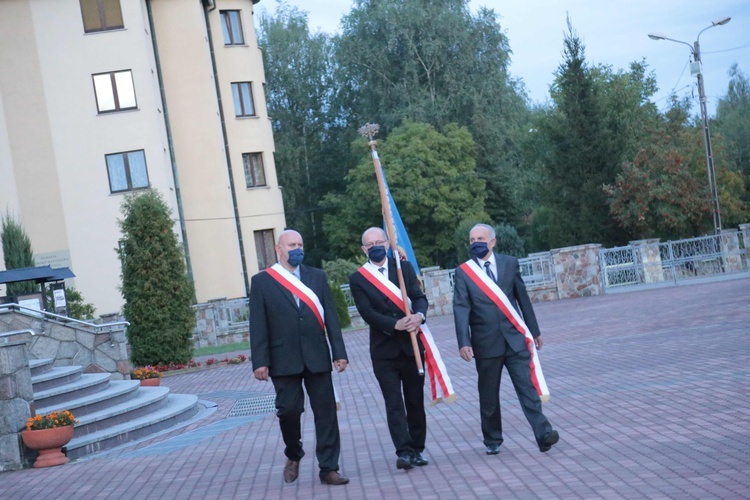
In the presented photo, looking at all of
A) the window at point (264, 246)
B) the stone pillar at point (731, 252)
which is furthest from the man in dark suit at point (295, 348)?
the window at point (264, 246)

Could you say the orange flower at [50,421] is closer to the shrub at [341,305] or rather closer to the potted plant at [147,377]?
the potted plant at [147,377]

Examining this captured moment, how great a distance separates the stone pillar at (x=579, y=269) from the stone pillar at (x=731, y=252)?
16.1ft

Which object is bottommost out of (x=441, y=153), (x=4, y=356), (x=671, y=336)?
(x=671, y=336)

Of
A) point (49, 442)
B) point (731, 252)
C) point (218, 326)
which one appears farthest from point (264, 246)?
point (49, 442)

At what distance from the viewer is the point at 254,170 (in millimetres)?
43031

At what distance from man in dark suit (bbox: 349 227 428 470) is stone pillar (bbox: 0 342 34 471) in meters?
4.60

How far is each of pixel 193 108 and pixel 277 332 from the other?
33370 mm

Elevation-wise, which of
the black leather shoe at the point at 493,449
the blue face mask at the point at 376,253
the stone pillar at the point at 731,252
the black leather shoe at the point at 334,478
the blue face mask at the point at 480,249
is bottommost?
the stone pillar at the point at 731,252

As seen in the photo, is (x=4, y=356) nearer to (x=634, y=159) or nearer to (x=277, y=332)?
(x=277, y=332)

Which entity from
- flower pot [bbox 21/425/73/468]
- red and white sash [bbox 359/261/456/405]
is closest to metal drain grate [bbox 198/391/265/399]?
flower pot [bbox 21/425/73/468]

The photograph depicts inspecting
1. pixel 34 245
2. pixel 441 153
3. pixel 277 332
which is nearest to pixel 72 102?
pixel 34 245

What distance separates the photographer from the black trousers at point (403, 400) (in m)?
8.47

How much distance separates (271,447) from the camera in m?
10.8

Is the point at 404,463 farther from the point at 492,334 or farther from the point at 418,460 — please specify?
the point at 492,334
